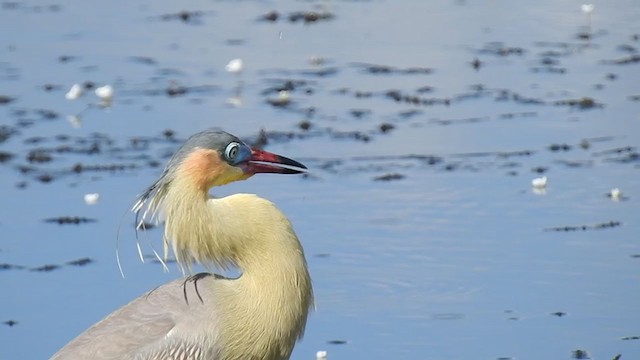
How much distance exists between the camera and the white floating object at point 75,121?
12.9 metres

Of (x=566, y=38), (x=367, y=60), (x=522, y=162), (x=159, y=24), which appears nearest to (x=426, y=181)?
(x=522, y=162)

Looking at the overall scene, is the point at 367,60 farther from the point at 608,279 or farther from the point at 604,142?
the point at 608,279

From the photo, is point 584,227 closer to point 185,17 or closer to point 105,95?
point 105,95

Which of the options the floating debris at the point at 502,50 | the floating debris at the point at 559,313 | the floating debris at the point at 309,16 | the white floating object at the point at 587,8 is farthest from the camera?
the floating debris at the point at 309,16

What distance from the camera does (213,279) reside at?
7.31 metres

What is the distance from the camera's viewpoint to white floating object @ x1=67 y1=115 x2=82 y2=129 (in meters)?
12.9

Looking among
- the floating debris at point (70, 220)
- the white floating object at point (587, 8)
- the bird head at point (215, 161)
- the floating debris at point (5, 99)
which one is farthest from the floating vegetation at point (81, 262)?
the white floating object at point (587, 8)

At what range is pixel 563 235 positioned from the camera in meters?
10.2

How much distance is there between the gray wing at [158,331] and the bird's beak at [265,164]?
19.4 inches

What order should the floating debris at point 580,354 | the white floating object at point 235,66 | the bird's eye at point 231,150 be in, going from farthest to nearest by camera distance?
the white floating object at point 235,66 → the floating debris at point 580,354 → the bird's eye at point 231,150

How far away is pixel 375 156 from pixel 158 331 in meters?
4.93

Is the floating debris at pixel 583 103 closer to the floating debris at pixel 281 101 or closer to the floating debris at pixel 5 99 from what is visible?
the floating debris at pixel 281 101

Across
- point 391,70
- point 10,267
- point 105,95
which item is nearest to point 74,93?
point 105,95

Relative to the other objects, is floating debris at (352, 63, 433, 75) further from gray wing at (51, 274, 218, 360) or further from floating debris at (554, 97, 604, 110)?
gray wing at (51, 274, 218, 360)
